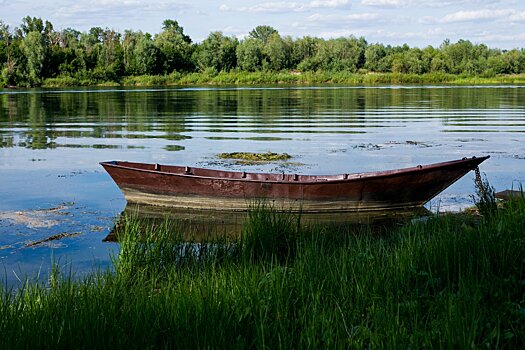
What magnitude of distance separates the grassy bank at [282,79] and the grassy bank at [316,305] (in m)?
87.7

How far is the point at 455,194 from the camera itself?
14797mm

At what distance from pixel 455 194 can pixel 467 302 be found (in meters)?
9.84

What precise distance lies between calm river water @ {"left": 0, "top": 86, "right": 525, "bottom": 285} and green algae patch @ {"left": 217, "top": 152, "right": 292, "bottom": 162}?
0.44m

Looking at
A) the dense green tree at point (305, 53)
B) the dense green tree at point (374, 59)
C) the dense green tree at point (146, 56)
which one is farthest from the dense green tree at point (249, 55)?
the dense green tree at point (374, 59)

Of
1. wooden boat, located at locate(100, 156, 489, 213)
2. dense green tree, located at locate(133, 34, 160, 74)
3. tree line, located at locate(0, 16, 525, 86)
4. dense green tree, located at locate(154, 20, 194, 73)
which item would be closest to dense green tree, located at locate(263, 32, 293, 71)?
tree line, located at locate(0, 16, 525, 86)

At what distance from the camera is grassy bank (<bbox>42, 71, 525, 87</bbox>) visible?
93.8m

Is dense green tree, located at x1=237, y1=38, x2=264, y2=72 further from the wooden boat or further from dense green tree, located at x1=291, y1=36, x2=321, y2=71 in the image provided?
the wooden boat

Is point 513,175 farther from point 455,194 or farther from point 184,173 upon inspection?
point 184,173

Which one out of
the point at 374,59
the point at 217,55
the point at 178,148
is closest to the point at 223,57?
the point at 217,55

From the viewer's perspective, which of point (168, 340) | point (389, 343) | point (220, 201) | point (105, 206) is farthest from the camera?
point (105, 206)

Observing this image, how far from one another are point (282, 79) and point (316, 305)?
304ft

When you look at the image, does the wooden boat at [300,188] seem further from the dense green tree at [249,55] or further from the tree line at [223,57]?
the dense green tree at [249,55]

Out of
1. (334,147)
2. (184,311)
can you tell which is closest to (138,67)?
(334,147)

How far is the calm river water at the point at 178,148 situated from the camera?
1183cm
